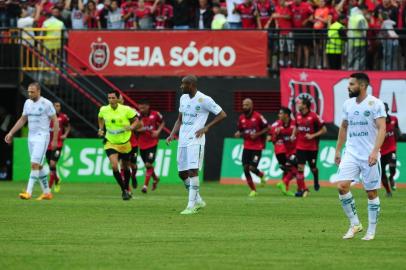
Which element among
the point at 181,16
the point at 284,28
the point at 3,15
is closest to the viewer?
the point at 284,28

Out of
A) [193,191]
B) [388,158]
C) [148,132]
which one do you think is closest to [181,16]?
[148,132]

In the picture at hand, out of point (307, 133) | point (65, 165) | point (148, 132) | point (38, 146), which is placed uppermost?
point (38, 146)

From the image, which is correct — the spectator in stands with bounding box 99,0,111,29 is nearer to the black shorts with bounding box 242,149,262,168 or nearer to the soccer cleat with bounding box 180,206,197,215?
the black shorts with bounding box 242,149,262,168

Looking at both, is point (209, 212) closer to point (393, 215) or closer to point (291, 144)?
point (393, 215)

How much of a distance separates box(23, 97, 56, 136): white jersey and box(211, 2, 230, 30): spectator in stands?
10666 millimetres

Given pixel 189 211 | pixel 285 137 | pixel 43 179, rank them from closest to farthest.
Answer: pixel 189 211 → pixel 43 179 → pixel 285 137

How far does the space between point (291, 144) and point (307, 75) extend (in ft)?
16.6

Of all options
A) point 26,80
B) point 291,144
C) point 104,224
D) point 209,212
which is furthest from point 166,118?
point 104,224

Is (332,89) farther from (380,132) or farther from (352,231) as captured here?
(380,132)

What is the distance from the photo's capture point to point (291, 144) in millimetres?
28859

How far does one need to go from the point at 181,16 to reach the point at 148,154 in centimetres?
630

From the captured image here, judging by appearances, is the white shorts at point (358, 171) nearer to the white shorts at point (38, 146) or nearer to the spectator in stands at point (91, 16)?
the white shorts at point (38, 146)

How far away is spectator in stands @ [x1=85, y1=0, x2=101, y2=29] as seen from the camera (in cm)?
3522

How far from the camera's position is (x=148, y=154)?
2991cm
